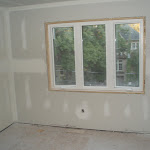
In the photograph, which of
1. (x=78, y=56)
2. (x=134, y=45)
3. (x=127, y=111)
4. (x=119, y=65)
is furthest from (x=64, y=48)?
(x=127, y=111)

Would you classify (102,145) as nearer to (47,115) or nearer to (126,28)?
(47,115)

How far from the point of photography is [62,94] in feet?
12.7

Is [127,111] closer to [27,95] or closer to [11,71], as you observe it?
[27,95]

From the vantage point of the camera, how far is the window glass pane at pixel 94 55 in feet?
11.7

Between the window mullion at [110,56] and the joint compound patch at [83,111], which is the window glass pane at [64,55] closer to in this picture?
the joint compound patch at [83,111]

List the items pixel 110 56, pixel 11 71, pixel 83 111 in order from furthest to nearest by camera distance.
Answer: pixel 11 71, pixel 83 111, pixel 110 56

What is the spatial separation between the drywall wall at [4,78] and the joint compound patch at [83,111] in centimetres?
160

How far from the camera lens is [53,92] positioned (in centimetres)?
392

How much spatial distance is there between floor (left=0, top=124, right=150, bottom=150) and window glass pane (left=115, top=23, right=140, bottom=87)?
105 centimetres

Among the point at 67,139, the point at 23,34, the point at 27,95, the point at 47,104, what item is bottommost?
the point at 67,139

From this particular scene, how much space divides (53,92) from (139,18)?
7.47 ft

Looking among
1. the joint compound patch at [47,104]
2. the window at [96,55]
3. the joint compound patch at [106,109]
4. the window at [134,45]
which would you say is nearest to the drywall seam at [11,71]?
the joint compound patch at [47,104]

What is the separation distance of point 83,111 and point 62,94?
22.8 inches

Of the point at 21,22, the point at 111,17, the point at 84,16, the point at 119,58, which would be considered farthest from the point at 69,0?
the point at 119,58
